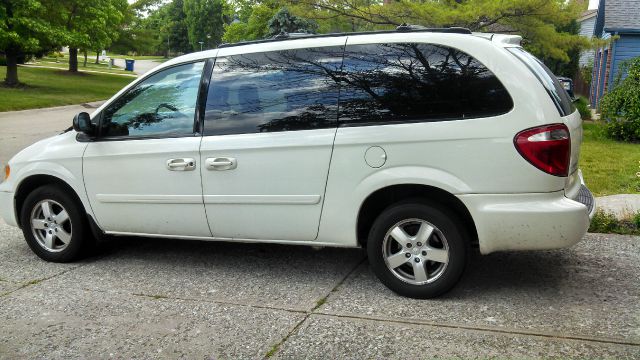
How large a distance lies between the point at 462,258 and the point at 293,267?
5.12ft

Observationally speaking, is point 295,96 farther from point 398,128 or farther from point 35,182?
point 35,182

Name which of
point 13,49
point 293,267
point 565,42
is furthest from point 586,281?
point 13,49

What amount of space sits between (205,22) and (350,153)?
258 feet

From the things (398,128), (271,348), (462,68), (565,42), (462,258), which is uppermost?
(565,42)

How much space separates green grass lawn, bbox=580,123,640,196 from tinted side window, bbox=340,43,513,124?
431 centimetres

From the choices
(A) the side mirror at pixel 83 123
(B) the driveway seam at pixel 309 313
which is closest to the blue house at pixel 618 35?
(B) the driveway seam at pixel 309 313

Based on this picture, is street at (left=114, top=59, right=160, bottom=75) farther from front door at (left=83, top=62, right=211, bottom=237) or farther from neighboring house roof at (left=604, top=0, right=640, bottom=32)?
front door at (left=83, top=62, right=211, bottom=237)

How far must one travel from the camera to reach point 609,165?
999 cm

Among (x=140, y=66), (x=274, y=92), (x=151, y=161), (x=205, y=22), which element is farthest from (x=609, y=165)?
(x=205, y=22)

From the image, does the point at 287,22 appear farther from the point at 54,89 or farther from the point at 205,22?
the point at 205,22

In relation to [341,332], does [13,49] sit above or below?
above

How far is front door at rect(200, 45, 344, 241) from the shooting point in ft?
14.9

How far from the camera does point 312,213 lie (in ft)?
15.0

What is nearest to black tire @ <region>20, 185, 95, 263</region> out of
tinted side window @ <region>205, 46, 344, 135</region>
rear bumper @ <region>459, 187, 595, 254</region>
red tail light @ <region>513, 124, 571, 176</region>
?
tinted side window @ <region>205, 46, 344, 135</region>
